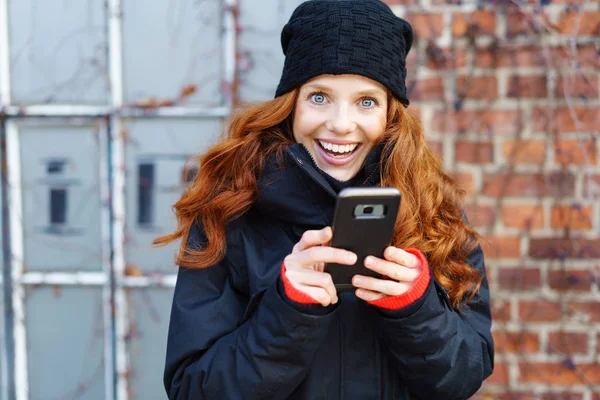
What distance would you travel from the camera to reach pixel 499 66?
6.23 ft

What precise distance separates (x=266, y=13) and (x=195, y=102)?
0.43 metres

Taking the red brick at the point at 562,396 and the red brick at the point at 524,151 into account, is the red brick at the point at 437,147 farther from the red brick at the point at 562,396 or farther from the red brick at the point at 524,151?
the red brick at the point at 562,396

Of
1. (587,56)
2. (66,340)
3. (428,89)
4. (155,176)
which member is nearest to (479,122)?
(428,89)

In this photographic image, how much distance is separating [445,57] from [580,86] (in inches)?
18.2

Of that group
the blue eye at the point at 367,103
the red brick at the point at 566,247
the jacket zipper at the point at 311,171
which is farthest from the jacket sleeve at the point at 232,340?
the red brick at the point at 566,247

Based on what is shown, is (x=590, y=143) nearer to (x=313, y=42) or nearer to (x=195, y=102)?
(x=313, y=42)

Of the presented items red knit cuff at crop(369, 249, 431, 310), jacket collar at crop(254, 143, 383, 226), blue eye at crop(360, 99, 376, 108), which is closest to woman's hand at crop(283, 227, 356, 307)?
red knit cuff at crop(369, 249, 431, 310)

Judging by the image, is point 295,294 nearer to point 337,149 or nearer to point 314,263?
point 314,263

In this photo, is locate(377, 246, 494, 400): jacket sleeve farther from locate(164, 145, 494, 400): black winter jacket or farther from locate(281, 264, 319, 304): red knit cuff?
locate(281, 264, 319, 304): red knit cuff

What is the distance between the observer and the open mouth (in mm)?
1328

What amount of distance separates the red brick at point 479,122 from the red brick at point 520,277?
1.53 ft

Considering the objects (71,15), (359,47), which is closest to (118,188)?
(71,15)

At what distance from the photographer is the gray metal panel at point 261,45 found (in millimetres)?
2104

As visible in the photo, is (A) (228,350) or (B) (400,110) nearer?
(A) (228,350)
